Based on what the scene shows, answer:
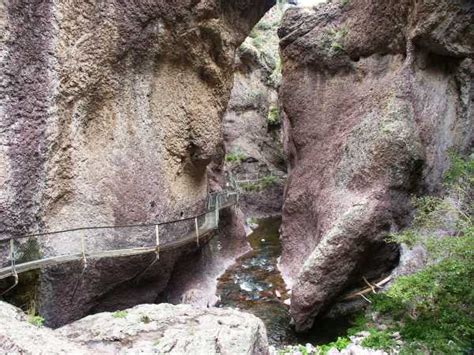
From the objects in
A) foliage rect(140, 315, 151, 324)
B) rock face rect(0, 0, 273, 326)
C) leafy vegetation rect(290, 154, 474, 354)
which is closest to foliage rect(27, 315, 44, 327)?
foliage rect(140, 315, 151, 324)

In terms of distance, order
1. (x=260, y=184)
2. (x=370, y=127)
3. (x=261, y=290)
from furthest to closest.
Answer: (x=260, y=184) → (x=261, y=290) → (x=370, y=127)

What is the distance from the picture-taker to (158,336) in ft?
20.9

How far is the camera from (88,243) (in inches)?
396

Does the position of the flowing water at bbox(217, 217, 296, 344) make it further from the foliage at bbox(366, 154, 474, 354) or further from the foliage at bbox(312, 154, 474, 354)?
the foliage at bbox(366, 154, 474, 354)

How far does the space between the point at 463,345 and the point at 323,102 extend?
33.3 ft

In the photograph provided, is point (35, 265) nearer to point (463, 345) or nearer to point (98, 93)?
point (98, 93)

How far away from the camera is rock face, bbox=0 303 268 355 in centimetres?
508

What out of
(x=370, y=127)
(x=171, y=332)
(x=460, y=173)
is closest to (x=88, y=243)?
(x=171, y=332)

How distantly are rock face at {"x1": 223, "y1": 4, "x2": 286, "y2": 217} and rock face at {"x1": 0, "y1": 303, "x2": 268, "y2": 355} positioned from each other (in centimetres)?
2008

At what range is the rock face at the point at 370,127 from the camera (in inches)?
434

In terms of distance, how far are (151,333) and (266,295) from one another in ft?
24.8

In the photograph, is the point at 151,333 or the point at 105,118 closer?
the point at 151,333

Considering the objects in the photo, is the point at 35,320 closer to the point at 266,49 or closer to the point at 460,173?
the point at 460,173

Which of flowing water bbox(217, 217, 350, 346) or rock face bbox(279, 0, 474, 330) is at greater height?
rock face bbox(279, 0, 474, 330)
